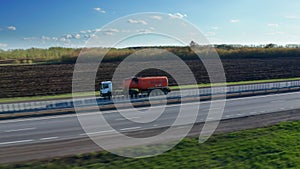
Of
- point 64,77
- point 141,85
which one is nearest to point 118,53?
point 64,77

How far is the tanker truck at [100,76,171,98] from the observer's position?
29594 millimetres

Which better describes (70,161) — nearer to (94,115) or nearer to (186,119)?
(186,119)

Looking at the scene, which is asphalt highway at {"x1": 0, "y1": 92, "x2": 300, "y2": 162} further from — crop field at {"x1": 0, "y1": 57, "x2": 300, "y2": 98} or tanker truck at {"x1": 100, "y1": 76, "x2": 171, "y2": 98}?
crop field at {"x1": 0, "y1": 57, "x2": 300, "y2": 98}

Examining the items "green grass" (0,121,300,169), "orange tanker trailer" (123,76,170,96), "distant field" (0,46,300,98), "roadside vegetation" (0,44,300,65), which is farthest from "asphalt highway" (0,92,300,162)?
"roadside vegetation" (0,44,300,65)

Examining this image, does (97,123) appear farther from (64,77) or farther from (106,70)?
(106,70)

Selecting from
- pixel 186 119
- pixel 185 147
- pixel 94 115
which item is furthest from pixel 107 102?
pixel 185 147

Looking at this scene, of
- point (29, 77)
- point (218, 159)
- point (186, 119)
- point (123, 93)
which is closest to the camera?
point (218, 159)

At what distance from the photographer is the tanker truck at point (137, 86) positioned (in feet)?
97.1

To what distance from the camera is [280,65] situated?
6275 cm

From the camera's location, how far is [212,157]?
976 centimetres

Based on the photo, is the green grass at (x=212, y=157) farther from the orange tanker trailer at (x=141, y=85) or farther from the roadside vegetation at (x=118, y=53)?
the roadside vegetation at (x=118, y=53)

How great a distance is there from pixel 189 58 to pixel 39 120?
184ft

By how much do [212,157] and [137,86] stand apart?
20.9 m

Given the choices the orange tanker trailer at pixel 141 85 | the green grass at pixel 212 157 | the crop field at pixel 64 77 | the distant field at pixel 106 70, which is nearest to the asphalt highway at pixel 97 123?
the green grass at pixel 212 157
